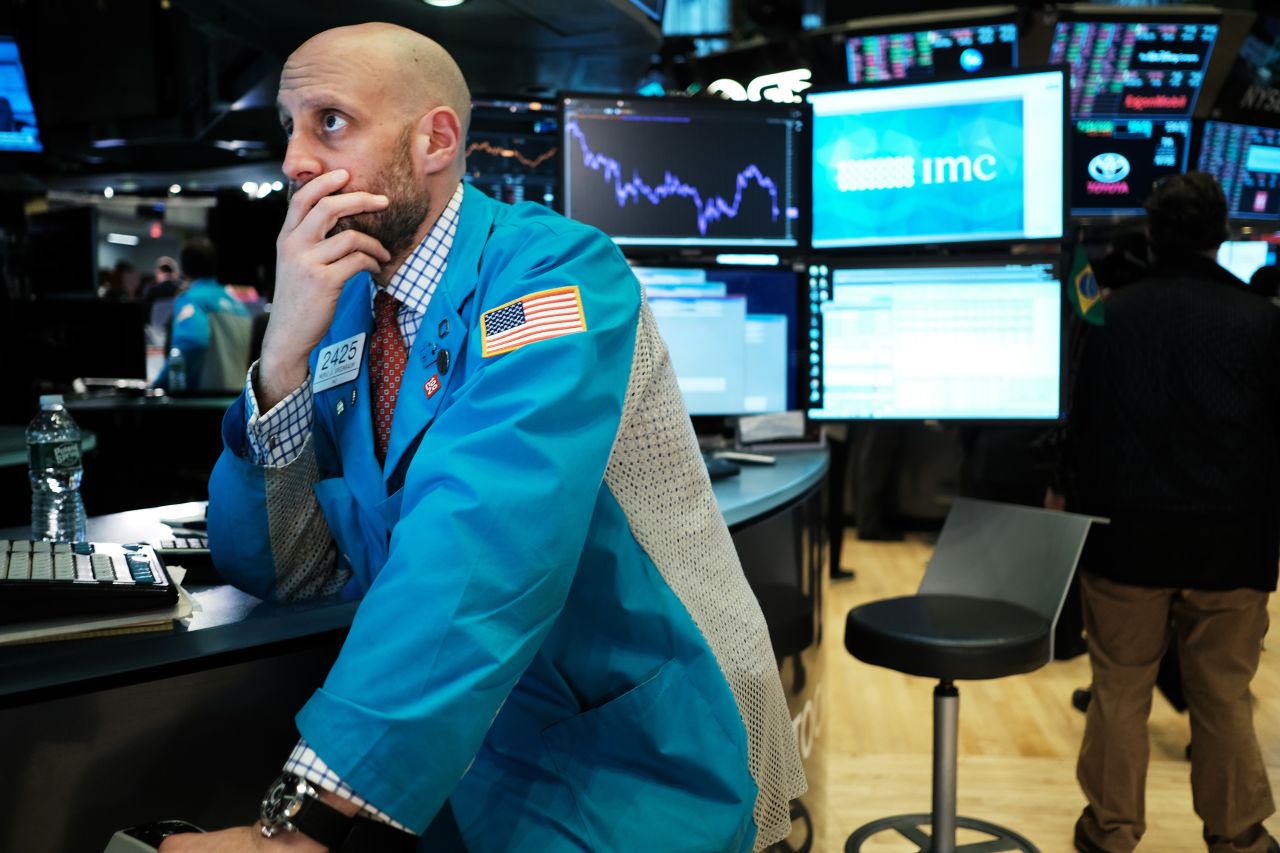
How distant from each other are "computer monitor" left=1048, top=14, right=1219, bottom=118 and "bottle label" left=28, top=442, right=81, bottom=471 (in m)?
4.00

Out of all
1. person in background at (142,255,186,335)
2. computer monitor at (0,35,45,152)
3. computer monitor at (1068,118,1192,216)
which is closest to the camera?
computer monitor at (0,35,45,152)

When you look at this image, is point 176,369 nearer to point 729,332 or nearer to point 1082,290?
point 729,332

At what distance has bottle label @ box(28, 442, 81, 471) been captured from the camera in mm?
1677

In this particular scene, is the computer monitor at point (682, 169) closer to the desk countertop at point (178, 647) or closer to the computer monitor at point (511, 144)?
the computer monitor at point (511, 144)

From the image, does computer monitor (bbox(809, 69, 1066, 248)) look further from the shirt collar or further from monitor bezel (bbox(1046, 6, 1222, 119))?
monitor bezel (bbox(1046, 6, 1222, 119))

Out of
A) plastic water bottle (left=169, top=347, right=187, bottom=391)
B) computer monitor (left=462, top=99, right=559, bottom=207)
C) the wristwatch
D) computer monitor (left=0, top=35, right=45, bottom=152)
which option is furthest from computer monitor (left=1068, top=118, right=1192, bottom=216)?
the wristwatch

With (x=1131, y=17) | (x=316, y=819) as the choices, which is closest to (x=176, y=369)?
(x=1131, y=17)

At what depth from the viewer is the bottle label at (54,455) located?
5.50 ft

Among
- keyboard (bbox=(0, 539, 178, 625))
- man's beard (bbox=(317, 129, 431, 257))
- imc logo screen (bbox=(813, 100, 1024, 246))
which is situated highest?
imc logo screen (bbox=(813, 100, 1024, 246))

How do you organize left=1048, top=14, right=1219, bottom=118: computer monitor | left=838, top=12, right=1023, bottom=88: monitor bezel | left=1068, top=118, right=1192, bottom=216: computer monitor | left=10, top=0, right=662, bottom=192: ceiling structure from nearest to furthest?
left=10, top=0, right=662, bottom=192: ceiling structure → left=838, top=12, right=1023, bottom=88: monitor bezel → left=1048, top=14, right=1219, bottom=118: computer monitor → left=1068, top=118, right=1192, bottom=216: computer monitor

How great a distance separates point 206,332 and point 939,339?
158 inches

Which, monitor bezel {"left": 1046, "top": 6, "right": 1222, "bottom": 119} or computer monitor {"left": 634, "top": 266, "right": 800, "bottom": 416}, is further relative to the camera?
monitor bezel {"left": 1046, "top": 6, "right": 1222, "bottom": 119}

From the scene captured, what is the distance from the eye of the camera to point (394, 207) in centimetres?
111

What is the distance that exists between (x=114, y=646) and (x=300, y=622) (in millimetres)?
172
